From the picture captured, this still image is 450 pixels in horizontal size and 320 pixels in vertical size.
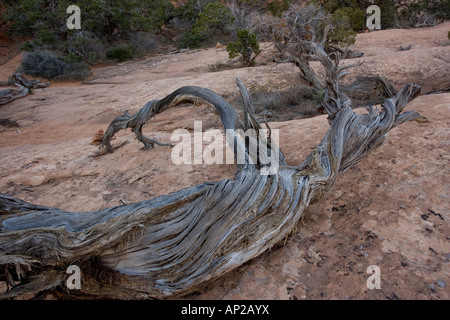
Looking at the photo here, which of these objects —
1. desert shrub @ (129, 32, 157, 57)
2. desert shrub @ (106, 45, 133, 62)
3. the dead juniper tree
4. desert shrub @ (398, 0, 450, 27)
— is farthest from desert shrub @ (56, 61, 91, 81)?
desert shrub @ (398, 0, 450, 27)

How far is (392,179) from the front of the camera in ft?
8.87

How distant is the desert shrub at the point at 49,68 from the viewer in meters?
10.8

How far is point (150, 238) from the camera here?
1.94 m

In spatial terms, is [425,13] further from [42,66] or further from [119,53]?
[42,66]

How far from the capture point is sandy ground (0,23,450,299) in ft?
6.02

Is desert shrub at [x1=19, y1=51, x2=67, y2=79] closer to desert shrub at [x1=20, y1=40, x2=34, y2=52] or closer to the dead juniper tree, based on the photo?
desert shrub at [x1=20, y1=40, x2=34, y2=52]

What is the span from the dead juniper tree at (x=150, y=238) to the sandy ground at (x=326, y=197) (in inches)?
6.9

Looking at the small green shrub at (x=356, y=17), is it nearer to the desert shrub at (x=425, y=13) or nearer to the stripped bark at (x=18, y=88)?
the desert shrub at (x=425, y=13)

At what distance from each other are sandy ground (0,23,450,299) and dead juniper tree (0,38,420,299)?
18 centimetres

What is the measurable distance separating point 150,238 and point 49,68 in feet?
36.5

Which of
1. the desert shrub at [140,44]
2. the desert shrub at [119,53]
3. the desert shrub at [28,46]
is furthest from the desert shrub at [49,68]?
the desert shrub at [140,44]

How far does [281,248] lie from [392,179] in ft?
4.24

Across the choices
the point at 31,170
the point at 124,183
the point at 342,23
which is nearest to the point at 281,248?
the point at 124,183

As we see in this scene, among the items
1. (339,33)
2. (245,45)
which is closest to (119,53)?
(245,45)
